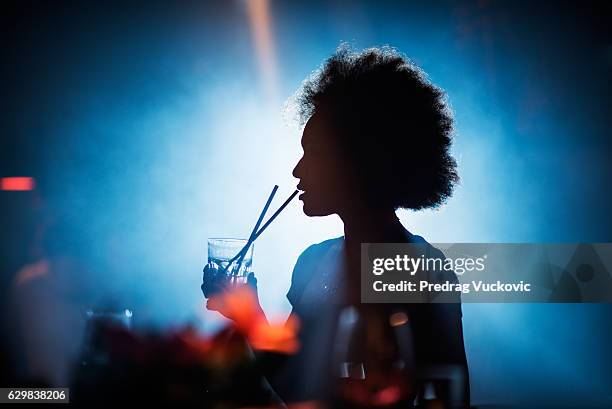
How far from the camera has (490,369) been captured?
1.80 metres

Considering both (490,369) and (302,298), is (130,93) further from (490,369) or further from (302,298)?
(490,369)

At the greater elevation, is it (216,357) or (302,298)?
(302,298)

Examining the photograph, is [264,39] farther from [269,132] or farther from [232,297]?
[232,297]

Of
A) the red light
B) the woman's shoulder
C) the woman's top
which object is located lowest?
the woman's top

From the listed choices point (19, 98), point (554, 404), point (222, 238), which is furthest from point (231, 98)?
point (554, 404)

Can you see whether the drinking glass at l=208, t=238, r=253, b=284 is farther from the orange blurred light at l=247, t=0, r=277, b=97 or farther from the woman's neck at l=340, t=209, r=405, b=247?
the orange blurred light at l=247, t=0, r=277, b=97

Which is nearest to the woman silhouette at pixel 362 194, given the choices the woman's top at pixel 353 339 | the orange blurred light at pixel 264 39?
the woman's top at pixel 353 339

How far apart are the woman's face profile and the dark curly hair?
0.12 ft

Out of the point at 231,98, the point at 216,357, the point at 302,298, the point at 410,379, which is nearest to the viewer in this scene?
the point at 216,357

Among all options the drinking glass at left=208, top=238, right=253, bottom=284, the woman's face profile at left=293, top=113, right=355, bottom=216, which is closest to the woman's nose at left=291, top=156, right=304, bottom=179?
the woman's face profile at left=293, top=113, right=355, bottom=216

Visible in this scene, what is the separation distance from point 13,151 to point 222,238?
0.85 meters

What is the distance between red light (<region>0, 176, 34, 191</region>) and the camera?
6.22ft

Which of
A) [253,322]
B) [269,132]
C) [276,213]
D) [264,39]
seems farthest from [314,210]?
[264,39]

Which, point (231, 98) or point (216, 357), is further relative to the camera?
point (231, 98)
